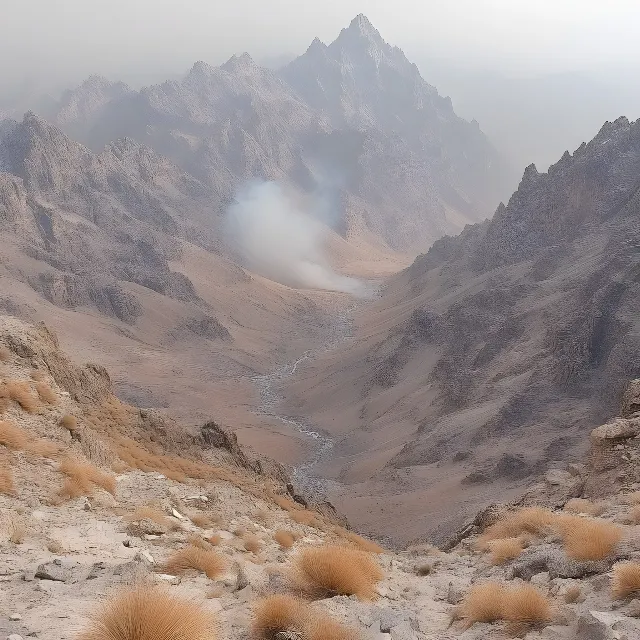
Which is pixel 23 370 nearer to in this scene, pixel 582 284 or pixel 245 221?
pixel 582 284

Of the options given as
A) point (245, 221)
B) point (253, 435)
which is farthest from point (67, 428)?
point (245, 221)

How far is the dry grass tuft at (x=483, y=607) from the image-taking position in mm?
8359

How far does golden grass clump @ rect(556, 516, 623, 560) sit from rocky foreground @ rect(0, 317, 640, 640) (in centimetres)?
3

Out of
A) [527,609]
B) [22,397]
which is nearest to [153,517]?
[22,397]

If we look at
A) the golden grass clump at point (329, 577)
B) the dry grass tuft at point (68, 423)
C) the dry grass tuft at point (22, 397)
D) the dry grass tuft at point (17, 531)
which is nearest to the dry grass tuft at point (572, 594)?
the golden grass clump at point (329, 577)

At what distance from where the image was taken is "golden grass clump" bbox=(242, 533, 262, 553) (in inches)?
494

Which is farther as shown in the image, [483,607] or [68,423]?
[68,423]

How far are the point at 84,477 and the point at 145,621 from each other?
7.60 metres

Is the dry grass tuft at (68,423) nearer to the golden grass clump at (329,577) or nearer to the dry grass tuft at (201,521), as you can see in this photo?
the dry grass tuft at (201,521)

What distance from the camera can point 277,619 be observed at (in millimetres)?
7305

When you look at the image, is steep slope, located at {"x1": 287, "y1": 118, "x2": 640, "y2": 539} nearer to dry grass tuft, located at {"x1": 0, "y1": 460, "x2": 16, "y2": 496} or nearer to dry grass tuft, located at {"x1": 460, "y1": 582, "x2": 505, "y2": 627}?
dry grass tuft, located at {"x1": 460, "y1": 582, "x2": 505, "y2": 627}

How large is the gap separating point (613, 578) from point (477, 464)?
37426mm

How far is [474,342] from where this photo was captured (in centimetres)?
7156

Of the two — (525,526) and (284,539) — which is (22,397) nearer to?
(284,539)
